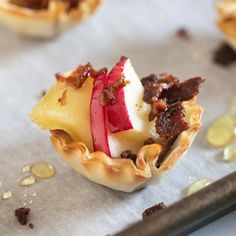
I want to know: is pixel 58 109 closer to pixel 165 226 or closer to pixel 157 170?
pixel 157 170

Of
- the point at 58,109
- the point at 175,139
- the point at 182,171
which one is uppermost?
the point at 58,109

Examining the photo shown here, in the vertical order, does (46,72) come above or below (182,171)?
above

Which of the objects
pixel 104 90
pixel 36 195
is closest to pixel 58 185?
pixel 36 195

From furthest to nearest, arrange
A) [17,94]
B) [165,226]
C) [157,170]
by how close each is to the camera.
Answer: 1. [17,94]
2. [157,170]
3. [165,226]

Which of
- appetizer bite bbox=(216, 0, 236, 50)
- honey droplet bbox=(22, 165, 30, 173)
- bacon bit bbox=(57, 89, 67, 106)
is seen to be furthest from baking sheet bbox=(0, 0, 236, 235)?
bacon bit bbox=(57, 89, 67, 106)

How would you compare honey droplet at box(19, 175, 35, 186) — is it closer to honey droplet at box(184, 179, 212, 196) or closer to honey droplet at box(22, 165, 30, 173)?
honey droplet at box(22, 165, 30, 173)

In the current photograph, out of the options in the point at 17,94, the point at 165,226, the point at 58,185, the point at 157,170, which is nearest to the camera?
the point at 165,226

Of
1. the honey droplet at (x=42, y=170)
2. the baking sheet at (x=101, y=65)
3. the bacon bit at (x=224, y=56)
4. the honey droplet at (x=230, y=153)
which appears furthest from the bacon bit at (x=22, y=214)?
the bacon bit at (x=224, y=56)
